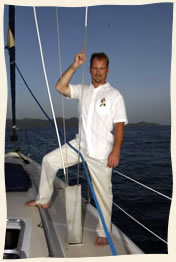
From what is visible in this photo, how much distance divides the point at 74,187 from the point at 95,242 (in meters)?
0.40

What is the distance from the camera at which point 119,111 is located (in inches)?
60.1

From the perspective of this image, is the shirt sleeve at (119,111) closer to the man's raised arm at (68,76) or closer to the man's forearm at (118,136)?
A: the man's forearm at (118,136)

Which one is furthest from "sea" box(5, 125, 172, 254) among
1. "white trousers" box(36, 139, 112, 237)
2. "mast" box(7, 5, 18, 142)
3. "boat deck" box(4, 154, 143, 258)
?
"white trousers" box(36, 139, 112, 237)

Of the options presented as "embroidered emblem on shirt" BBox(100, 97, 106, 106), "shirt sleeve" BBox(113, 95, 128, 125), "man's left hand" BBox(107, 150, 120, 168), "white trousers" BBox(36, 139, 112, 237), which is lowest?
"white trousers" BBox(36, 139, 112, 237)

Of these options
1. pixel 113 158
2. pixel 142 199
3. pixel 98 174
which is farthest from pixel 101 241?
pixel 142 199

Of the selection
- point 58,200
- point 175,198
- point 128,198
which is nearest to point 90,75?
point 175,198

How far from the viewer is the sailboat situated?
1.42 m

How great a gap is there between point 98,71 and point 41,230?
973mm

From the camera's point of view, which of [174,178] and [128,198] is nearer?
[174,178]

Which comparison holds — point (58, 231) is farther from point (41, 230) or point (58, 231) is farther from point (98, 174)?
point (98, 174)

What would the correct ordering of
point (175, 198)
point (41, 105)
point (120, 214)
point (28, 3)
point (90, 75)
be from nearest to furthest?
point (175, 198)
point (28, 3)
point (90, 75)
point (41, 105)
point (120, 214)

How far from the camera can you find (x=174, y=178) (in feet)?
4.38

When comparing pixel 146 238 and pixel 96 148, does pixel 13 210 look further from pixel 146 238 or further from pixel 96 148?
pixel 146 238

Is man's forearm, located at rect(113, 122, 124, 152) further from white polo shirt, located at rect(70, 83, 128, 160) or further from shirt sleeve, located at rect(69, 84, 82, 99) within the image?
shirt sleeve, located at rect(69, 84, 82, 99)
